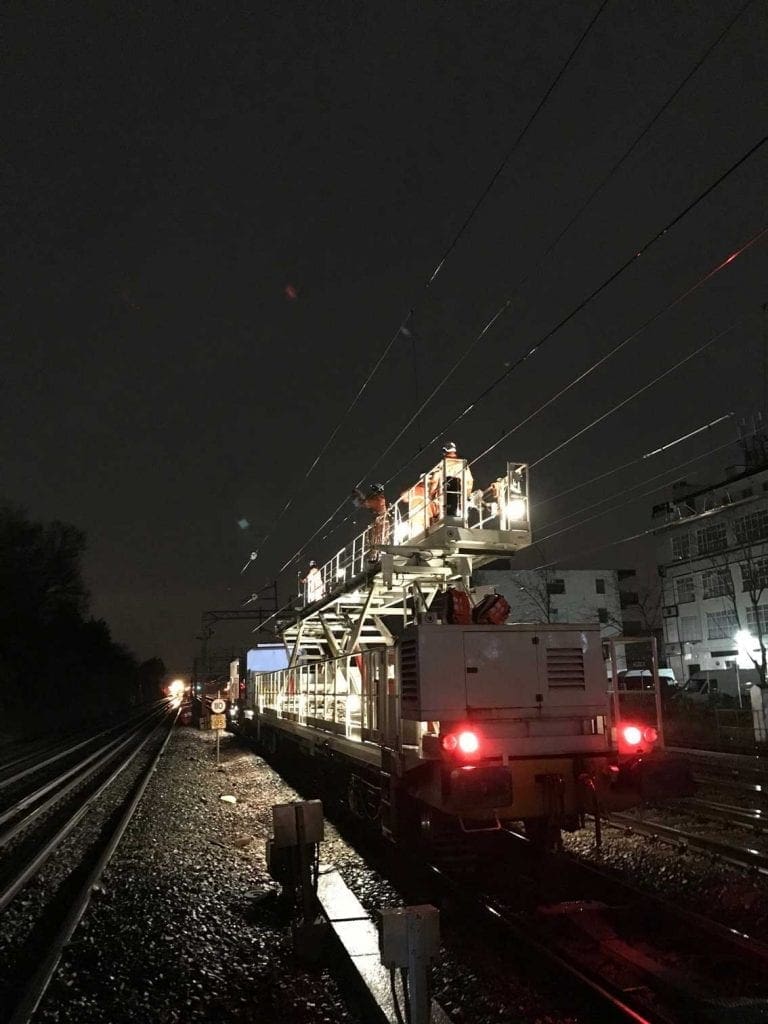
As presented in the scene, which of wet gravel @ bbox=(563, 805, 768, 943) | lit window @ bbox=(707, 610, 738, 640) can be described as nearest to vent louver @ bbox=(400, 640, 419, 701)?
wet gravel @ bbox=(563, 805, 768, 943)

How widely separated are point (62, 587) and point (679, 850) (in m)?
56.8

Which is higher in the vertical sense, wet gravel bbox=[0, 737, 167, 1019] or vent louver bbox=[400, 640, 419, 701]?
vent louver bbox=[400, 640, 419, 701]

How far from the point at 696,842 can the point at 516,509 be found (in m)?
4.73

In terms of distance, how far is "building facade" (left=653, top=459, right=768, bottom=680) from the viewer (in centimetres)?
4041

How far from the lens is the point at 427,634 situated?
266 inches

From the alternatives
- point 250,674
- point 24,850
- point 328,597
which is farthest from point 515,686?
point 250,674

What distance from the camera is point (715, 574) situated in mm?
44312

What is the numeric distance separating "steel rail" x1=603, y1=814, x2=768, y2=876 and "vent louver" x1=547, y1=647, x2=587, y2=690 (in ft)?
4.86

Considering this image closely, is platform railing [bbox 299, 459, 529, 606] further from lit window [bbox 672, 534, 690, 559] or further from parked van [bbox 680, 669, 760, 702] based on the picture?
lit window [bbox 672, 534, 690, 559]

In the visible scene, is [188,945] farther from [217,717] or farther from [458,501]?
[217,717]

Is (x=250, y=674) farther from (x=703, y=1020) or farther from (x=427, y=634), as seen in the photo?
(x=703, y=1020)

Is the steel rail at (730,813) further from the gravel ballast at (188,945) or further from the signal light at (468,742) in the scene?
the gravel ballast at (188,945)

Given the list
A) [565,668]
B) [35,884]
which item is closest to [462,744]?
[565,668]

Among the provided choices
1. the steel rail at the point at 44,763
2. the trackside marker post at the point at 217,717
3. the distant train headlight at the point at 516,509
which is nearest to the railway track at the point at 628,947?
the distant train headlight at the point at 516,509
